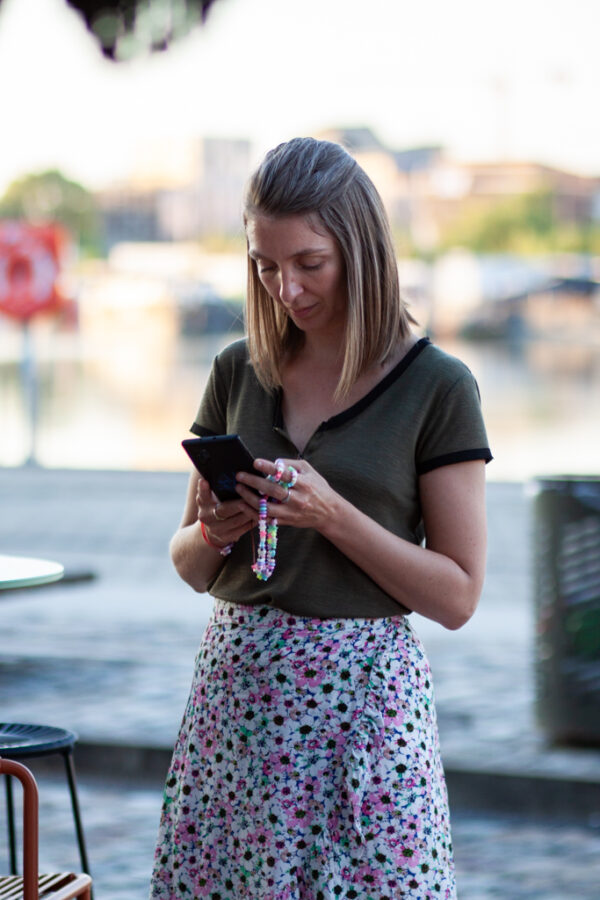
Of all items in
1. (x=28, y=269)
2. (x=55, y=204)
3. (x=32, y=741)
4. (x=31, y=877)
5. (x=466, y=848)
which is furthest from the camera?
(x=55, y=204)

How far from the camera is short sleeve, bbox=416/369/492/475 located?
2.17 meters

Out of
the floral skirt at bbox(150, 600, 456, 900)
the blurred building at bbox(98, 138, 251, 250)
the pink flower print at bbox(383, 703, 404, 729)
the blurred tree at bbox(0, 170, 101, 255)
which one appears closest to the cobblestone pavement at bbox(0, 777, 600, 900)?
the floral skirt at bbox(150, 600, 456, 900)

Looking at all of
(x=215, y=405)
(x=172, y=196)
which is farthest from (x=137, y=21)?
(x=172, y=196)

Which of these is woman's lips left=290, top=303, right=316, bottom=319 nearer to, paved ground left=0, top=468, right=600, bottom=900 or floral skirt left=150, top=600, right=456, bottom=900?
floral skirt left=150, top=600, right=456, bottom=900

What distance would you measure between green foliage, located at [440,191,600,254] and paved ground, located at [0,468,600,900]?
1445 inches

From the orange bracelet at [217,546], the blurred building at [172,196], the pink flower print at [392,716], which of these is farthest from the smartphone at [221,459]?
the blurred building at [172,196]

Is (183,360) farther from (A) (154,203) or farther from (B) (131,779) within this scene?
(B) (131,779)

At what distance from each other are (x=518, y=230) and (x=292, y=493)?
1831 inches

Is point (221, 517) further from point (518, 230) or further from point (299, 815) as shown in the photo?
point (518, 230)

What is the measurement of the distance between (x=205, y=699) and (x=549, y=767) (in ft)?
10.4

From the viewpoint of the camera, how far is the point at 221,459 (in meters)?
2.06

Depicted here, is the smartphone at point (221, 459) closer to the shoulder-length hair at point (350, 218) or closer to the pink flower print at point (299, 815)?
the shoulder-length hair at point (350, 218)

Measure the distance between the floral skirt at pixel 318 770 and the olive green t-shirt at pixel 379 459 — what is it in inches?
1.6

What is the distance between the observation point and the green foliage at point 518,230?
4559 centimetres
